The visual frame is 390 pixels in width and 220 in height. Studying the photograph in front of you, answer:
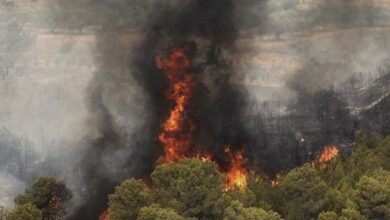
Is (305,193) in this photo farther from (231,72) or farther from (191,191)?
(231,72)

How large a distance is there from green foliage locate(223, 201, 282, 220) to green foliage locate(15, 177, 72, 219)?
1217 centimetres

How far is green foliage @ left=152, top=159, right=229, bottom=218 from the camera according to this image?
3356 cm

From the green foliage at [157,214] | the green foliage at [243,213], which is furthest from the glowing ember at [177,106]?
the green foliage at [157,214]

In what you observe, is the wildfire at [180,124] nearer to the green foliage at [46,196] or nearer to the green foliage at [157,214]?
the green foliage at [46,196]

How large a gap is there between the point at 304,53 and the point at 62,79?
23.6 meters

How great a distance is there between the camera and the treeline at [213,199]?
33.2 metres

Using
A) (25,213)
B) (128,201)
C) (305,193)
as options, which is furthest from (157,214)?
(305,193)

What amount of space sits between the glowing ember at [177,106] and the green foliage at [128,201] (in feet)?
55.5

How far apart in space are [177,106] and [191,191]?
19.3 metres

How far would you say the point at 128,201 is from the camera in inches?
1328

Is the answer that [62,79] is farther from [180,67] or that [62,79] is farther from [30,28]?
[180,67]

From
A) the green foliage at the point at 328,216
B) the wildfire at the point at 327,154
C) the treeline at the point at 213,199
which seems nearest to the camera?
the green foliage at the point at 328,216

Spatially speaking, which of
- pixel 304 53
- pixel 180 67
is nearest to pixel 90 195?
pixel 180 67

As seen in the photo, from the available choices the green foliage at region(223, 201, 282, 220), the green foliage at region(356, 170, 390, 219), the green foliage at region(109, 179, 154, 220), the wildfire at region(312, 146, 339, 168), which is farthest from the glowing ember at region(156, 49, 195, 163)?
the green foliage at region(356, 170, 390, 219)
